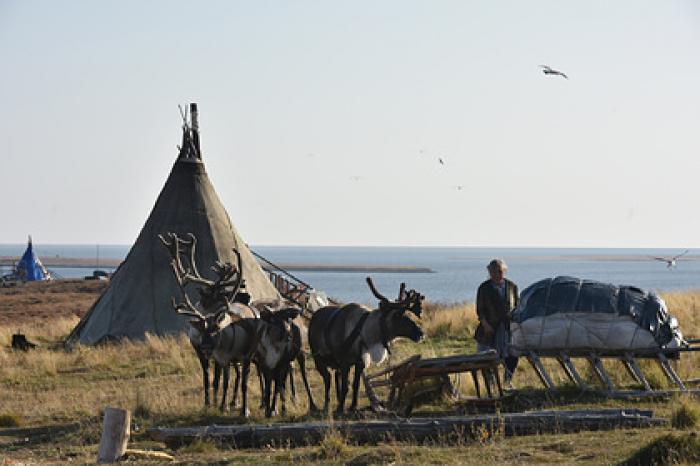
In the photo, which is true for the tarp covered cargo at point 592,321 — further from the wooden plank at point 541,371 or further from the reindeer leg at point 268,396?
the reindeer leg at point 268,396

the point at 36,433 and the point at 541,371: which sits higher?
the point at 541,371

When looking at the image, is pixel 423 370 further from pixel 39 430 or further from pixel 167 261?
pixel 167 261

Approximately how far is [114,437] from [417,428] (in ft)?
11.3

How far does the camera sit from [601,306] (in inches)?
661

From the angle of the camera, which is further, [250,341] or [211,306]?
[211,306]

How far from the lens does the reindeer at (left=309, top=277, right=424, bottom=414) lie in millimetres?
16719

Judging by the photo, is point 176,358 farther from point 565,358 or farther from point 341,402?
point 565,358

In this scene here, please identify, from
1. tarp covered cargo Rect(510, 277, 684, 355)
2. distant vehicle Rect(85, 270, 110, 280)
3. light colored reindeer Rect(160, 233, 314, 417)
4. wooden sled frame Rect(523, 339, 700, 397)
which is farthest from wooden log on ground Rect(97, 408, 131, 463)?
distant vehicle Rect(85, 270, 110, 280)

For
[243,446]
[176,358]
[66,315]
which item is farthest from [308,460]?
[66,315]

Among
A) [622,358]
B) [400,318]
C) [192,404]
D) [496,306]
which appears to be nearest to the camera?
[400,318]

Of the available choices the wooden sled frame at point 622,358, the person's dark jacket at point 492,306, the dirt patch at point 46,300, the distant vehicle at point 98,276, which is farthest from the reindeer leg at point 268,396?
the distant vehicle at point 98,276

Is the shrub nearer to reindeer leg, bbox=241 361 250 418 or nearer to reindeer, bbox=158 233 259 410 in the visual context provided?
reindeer leg, bbox=241 361 250 418

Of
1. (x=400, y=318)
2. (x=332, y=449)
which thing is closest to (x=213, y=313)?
(x=400, y=318)

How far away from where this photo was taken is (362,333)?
16.9 meters
